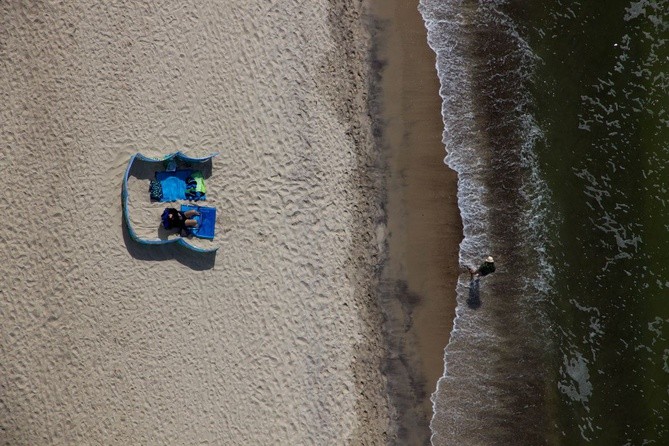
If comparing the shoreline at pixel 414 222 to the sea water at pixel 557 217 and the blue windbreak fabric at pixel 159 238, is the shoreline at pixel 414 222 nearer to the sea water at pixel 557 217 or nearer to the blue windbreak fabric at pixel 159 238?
the sea water at pixel 557 217

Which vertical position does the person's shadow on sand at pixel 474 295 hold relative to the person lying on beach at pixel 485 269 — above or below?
below

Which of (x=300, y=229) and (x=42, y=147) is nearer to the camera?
(x=42, y=147)

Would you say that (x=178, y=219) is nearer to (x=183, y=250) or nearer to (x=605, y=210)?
(x=183, y=250)

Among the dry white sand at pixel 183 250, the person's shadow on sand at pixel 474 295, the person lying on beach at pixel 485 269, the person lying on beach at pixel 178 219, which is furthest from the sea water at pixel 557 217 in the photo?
the person lying on beach at pixel 178 219

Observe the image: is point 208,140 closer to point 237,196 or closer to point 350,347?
point 237,196

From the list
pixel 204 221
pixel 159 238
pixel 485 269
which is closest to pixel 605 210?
pixel 485 269

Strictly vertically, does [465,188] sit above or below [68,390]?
above

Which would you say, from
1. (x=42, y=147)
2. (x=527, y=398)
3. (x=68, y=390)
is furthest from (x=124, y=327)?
(x=527, y=398)

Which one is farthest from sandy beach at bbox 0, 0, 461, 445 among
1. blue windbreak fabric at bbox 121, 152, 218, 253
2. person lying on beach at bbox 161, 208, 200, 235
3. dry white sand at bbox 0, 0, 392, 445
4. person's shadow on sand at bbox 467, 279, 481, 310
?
person lying on beach at bbox 161, 208, 200, 235
